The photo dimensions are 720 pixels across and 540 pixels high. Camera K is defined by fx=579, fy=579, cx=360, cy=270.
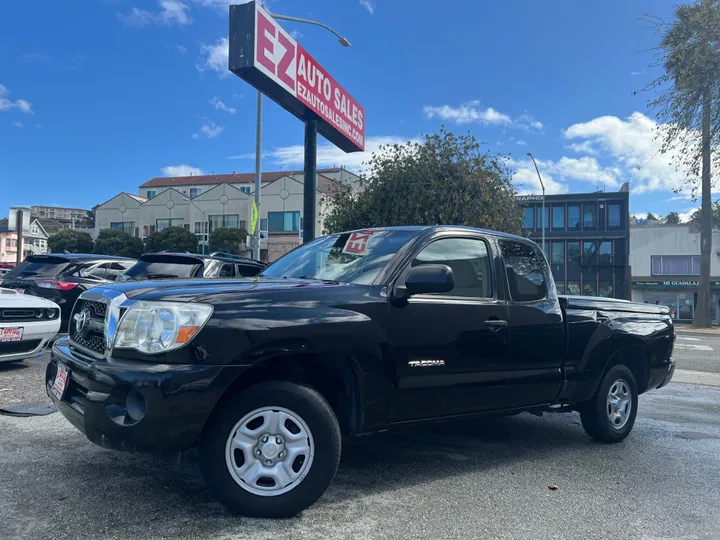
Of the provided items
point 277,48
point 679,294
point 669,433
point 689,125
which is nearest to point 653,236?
point 679,294

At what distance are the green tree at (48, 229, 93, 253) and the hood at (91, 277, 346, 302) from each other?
57280 millimetres

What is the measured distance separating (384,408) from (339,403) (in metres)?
0.28

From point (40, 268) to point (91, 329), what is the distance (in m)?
7.26

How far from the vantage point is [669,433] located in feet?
18.7

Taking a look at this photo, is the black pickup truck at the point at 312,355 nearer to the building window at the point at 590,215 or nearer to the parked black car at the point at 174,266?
the parked black car at the point at 174,266

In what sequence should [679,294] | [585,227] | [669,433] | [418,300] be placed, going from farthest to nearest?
1. [585,227]
2. [679,294]
3. [669,433]
4. [418,300]

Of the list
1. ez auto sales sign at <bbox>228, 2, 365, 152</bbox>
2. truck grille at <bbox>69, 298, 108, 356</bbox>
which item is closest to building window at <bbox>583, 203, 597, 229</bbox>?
ez auto sales sign at <bbox>228, 2, 365, 152</bbox>

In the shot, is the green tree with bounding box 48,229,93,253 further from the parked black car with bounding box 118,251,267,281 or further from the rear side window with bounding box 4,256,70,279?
the parked black car with bounding box 118,251,267,281

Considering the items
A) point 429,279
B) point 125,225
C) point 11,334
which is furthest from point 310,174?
point 125,225

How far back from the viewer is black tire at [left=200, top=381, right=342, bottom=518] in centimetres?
304

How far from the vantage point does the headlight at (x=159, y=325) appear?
9.80ft

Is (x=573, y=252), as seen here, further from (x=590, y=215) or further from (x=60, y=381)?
(x=60, y=381)

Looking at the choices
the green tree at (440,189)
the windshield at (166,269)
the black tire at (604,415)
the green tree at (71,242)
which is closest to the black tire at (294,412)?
the black tire at (604,415)

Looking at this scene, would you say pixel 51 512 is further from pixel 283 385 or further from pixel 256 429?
pixel 283 385
